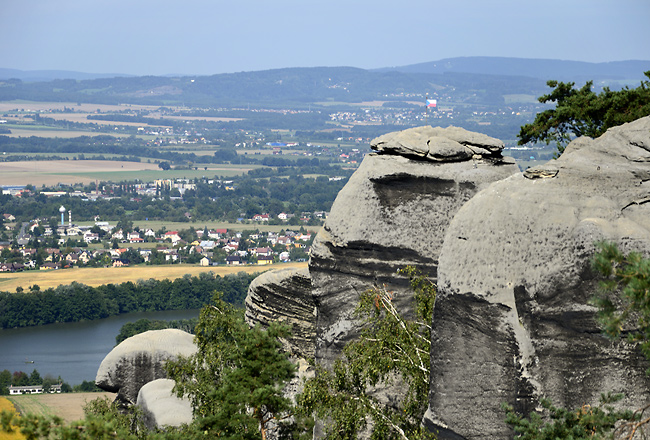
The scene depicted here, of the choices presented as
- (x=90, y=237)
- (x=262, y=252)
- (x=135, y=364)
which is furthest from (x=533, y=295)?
(x=90, y=237)

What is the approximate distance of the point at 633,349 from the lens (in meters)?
10.7

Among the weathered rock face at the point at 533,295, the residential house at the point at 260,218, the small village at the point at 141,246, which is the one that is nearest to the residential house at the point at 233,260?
the small village at the point at 141,246

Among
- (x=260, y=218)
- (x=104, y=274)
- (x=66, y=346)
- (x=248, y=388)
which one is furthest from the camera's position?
(x=260, y=218)

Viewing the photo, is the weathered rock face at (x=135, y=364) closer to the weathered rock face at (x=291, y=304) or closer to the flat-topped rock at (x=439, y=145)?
the weathered rock face at (x=291, y=304)

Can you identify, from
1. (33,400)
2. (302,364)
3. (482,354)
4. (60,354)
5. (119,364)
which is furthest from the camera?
(60,354)

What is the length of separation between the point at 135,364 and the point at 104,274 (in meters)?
81.0

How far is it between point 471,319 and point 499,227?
1.30 metres

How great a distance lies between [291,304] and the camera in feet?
72.9

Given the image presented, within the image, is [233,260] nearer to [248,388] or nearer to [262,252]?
[262,252]

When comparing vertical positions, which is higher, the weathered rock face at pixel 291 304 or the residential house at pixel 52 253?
the weathered rock face at pixel 291 304

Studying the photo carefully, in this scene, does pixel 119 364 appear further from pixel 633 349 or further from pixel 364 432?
pixel 633 349

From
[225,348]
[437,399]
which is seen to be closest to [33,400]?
[225,348]

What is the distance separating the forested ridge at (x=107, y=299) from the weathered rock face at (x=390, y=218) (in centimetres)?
6935

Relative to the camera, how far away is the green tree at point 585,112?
22.4 metres
